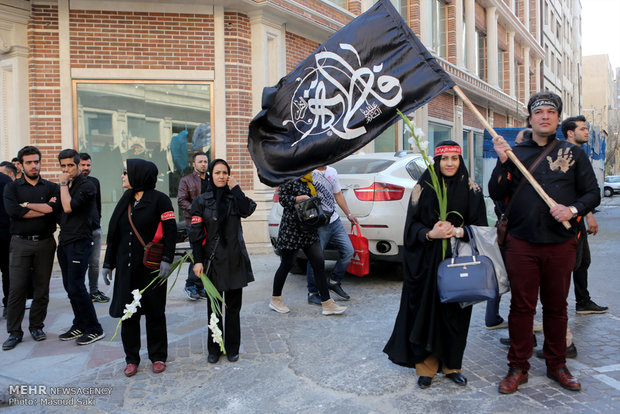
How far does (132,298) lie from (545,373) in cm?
334

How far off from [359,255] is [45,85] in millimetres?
6943

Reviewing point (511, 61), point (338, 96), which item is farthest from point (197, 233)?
point (511, 61)

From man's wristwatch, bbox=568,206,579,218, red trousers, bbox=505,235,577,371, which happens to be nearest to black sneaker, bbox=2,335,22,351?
red trousers, bbox=505,235,577,371

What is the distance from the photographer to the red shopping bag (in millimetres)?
6512

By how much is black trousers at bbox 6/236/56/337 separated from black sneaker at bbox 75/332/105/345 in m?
0.55

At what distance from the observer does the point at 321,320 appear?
224 inches

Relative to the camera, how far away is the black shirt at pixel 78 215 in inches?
207

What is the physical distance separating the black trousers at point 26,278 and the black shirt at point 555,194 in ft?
14.4

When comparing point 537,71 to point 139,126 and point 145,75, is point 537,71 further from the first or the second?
point 139,126

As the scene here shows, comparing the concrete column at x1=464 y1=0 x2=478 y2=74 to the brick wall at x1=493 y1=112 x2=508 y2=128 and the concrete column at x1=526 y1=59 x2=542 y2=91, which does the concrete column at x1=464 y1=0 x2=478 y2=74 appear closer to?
the brick wall at x1=493 y1=112 x2=508 y2=128

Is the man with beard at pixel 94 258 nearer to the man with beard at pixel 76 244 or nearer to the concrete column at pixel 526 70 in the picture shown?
the man with beard at pixel 76 244

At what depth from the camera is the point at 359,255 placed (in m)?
6.57

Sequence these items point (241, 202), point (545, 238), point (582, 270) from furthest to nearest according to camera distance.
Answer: point (582, 270) → point (241, 202) → point (545, 238)

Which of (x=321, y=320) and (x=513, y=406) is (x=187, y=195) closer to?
(x=321, y=320)
